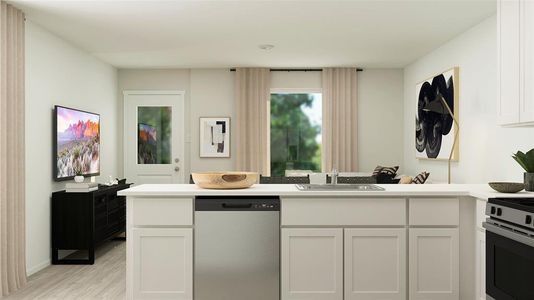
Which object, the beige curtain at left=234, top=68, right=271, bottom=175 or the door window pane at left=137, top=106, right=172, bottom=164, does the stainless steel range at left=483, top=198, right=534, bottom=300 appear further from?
the door window pane at left=137, top=106, right=172, bottom=164

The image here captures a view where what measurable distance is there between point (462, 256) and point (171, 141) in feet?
17.1

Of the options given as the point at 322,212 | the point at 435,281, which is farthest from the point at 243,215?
the point at 435,281

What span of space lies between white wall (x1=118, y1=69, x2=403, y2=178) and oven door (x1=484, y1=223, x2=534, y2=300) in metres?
4.84

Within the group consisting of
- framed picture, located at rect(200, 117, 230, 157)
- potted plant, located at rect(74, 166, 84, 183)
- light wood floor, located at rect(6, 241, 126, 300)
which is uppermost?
framed picture, located at rect(200, 117, 230, 157)

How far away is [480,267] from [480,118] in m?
2.07

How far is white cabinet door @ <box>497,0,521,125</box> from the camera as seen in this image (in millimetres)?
2926

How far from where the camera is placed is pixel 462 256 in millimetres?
3025

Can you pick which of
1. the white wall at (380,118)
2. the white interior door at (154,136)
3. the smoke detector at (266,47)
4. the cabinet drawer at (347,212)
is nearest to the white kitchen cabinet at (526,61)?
the cabinet drawer at (347,212)

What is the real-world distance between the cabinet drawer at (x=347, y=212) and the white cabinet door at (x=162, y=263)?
71 cm

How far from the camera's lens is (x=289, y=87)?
23.7 ft

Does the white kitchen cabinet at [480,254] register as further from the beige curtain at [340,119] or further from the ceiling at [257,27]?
the beige curtain at [340,119]

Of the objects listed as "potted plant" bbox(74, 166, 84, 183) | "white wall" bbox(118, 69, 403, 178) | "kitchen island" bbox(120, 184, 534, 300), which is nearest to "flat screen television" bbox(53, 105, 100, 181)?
"potted plant" bbox(74, 166, 84, 183)

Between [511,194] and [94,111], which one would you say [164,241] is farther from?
[94,111]

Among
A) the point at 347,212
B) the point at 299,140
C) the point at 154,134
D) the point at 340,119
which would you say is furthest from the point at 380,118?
the point at 347,212
